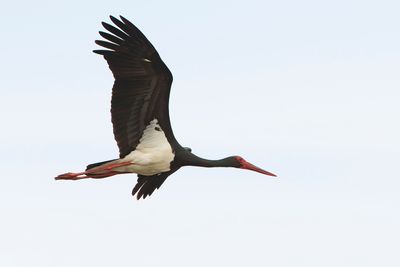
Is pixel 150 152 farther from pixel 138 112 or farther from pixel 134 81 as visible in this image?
pixel 134 81

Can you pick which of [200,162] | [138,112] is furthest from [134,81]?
[200,162]

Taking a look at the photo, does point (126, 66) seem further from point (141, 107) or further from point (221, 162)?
point (221, 162)

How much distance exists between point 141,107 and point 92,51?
1630mm

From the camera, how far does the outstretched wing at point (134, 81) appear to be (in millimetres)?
26047

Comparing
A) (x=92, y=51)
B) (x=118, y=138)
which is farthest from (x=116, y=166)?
(x=92, y=51)

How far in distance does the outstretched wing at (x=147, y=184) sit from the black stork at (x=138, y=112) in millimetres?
492

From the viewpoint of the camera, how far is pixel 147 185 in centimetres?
2886

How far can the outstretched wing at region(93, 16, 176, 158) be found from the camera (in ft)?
85.5

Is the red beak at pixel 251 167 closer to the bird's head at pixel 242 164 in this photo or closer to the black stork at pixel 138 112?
the bird's head at pixel 242 164

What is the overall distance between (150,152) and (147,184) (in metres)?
1.74

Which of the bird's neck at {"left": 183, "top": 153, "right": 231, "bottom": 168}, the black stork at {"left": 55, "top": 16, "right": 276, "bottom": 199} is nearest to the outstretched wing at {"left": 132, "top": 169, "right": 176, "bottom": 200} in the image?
the black stork at {"left": 55, "top": 16, "right": 276, "bottom": 199}

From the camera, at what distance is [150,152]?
89.5ft

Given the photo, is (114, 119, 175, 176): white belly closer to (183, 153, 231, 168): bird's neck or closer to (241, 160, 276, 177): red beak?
(183, 153, 231, 168): bird's neck

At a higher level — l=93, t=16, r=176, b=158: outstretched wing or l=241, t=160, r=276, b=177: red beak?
l=93, t=16, r=176, b=158: outstretched wing
